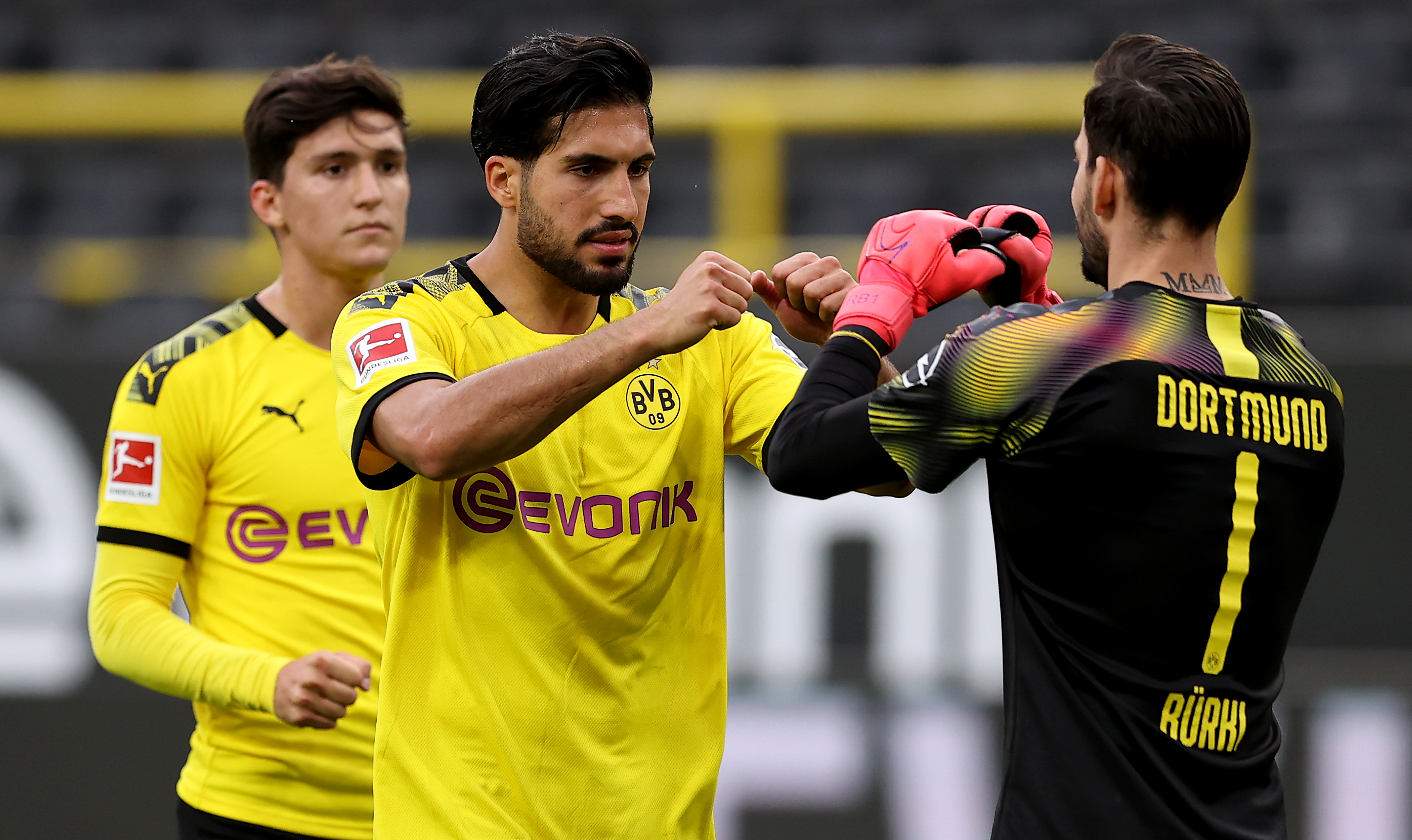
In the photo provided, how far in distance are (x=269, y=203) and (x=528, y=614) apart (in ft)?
5.11

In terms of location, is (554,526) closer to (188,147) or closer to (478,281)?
(478,281)

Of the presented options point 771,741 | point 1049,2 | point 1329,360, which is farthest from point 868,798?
point 1049,2

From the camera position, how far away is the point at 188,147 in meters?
7.51

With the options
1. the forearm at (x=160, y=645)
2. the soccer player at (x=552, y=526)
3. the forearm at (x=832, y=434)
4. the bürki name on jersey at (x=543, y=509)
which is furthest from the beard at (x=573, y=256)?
the forearm at (x=160, y=645)

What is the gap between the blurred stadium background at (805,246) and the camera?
5371 mm

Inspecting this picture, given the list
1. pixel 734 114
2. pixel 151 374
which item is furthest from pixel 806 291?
pixel 734 114

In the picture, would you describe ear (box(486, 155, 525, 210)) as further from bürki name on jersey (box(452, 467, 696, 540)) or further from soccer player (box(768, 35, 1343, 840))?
soccer player (box(768, 35, 1343, 840))

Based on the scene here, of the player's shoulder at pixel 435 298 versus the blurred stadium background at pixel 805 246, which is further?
the blurred stadium background at pixel 805 246

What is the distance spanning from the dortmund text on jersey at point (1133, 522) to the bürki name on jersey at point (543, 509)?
23.2 inches

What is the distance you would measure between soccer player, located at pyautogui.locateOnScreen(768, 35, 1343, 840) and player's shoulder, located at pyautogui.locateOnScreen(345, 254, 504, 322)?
0.70 metres

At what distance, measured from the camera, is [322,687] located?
9.40ft

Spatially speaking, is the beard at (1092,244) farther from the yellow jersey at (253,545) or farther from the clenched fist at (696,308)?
the yellow jersey at (253,545)

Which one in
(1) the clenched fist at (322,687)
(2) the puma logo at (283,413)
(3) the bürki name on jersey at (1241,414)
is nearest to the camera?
(3) the bürki name on jersey at (1241,414)

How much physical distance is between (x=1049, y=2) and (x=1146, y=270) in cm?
709
